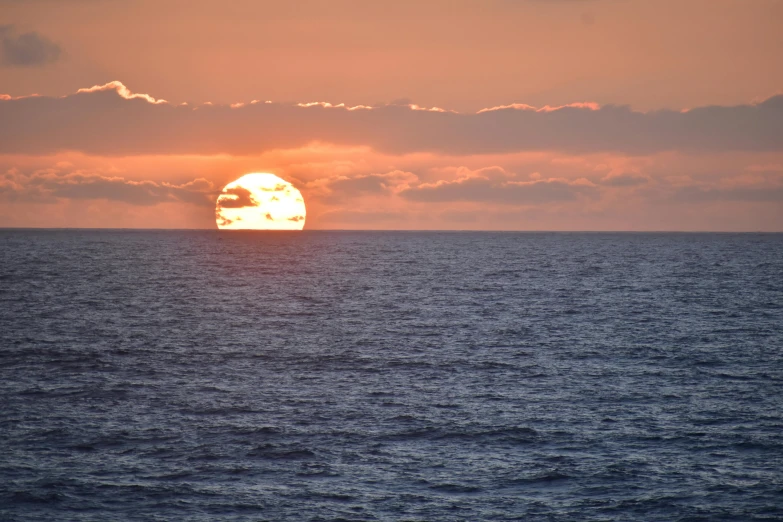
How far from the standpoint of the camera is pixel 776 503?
30.9m

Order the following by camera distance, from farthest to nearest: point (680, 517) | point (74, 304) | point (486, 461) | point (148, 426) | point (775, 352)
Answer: point (74, 304)
point (775, 352)
point (148, 426)
point (486, 461)
point (680, 517)

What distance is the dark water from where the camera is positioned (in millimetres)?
31375

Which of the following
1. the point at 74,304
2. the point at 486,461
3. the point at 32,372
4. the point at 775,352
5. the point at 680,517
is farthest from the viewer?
the point at 74,304

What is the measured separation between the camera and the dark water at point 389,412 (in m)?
31.4

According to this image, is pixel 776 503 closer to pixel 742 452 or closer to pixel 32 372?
pixel 742 452

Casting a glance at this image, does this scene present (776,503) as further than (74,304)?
No

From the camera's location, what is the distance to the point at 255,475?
33812mm

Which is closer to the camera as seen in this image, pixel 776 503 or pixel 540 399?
pixel 776 503

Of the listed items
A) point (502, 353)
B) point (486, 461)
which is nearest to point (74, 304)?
point (502, 353)

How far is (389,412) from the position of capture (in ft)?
142

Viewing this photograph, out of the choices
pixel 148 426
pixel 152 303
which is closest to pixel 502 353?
pixel 148 426

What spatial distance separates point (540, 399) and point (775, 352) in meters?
25.6

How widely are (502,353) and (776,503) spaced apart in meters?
31.4

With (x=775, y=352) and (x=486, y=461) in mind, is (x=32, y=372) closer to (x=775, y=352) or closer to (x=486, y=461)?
(x=486, y=461)
